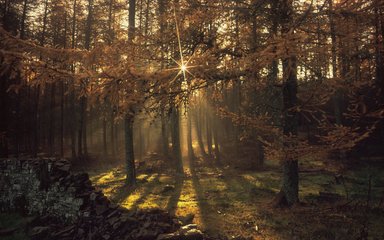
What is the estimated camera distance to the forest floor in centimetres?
760

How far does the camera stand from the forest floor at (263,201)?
7598 millimetres

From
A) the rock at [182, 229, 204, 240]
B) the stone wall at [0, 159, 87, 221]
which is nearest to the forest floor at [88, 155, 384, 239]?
the rock at [182, 229, 204, 240]

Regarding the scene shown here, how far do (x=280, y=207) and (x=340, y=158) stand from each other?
12132mm

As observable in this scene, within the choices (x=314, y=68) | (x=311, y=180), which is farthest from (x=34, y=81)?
(x=311, y=180)

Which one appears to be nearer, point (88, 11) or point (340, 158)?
point (340, 158)

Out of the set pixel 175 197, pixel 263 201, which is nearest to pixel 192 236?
pixel 263 201

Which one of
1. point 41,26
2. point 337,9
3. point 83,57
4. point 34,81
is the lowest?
point 34,81

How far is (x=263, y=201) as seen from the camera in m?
11.0

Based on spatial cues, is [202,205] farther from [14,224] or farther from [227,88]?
[14,224]

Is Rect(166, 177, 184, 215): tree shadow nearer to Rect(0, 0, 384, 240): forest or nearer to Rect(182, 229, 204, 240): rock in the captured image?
Rect(0, 0, 384, 240): forest

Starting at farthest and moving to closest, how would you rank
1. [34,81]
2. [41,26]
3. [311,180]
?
1. [41,26]
2. [311,180]
3. [34,81]

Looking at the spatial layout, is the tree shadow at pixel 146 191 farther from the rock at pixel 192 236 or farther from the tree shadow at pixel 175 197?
the rock at pixel 192 236

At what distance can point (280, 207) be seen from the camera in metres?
9.58

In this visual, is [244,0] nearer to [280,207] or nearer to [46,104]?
[280,207]
